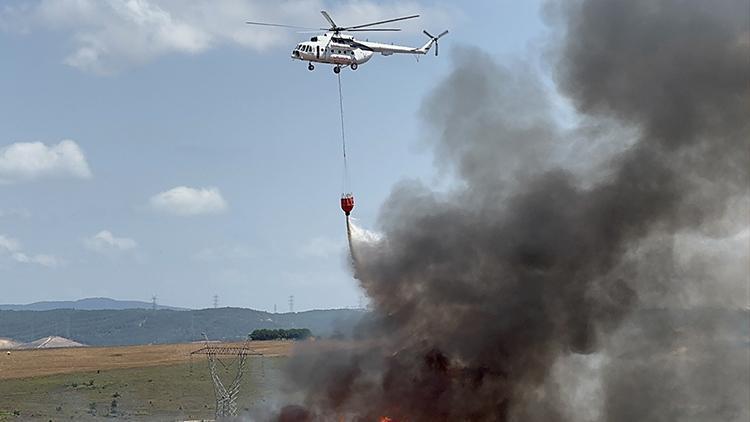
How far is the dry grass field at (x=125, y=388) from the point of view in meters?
118

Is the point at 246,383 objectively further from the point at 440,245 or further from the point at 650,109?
the point at 650,109

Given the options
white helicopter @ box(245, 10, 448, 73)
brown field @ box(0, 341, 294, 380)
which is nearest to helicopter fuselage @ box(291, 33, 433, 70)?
white helicopter @ box(245, 10, 448, 73)

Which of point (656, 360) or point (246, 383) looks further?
point (246, 383)

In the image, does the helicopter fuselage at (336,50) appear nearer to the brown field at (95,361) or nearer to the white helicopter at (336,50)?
the white helicopter at (336,50)

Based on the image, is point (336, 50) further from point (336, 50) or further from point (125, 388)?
point (125, 388)

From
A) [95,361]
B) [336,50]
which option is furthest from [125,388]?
[336,50]

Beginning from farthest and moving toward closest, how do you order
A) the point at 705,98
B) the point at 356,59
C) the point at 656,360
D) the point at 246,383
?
the point at 246,383 < the point at 356,59 < the point at 656,360 < the point at 705,98

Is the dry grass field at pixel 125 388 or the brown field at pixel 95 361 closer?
the dry grass field at pixel 125 388

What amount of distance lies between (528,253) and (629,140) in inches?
394

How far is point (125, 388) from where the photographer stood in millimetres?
135250

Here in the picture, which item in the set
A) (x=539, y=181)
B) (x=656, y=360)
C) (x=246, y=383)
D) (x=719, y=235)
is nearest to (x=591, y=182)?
(x=539, y=181)

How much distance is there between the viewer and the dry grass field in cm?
11762

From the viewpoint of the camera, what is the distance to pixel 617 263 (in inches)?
2245

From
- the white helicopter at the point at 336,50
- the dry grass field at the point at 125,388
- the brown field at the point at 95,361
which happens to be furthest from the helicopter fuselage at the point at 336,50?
the brown field at the point at 95,361
